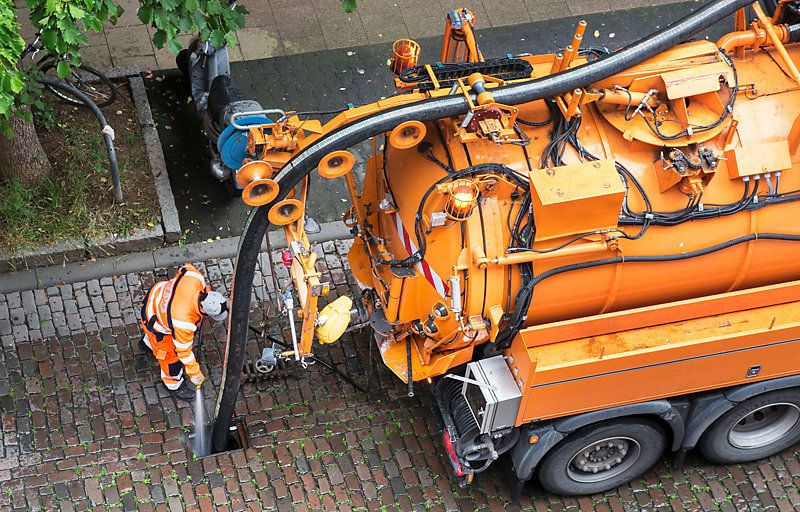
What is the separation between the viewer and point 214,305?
8.02m

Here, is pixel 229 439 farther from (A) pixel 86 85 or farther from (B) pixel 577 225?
(A) pixel 86 85

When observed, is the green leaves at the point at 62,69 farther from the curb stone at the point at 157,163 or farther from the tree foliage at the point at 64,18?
the curb stone at the point at 157,163

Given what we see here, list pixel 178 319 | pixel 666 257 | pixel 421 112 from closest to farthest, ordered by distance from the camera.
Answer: pixel 421 112, pixel 666 257, pixel 178 319

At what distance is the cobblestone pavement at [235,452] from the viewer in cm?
771

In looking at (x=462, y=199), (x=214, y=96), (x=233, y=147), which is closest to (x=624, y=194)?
(x=462, y=199)

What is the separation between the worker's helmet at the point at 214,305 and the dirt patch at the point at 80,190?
165cm

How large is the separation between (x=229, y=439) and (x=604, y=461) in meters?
2.86

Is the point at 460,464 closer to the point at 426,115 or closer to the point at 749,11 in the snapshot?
the point at 426,115

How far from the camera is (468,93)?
6543 millimetres

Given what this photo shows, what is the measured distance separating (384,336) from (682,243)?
2258 mm

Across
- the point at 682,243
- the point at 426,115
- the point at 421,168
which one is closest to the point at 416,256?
the point at 421,168

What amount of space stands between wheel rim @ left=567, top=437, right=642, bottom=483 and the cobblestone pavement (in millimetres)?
231

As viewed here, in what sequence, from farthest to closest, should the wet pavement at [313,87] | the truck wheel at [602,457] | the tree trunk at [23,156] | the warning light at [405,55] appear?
the wet pavement at [313,87], the tree trunk at [23,156], the truck wheel at [602,457], the warning light at [405,55]

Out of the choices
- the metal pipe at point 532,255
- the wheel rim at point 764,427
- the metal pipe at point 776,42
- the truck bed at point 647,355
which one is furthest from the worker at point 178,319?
the metal pipe at point 776,42
